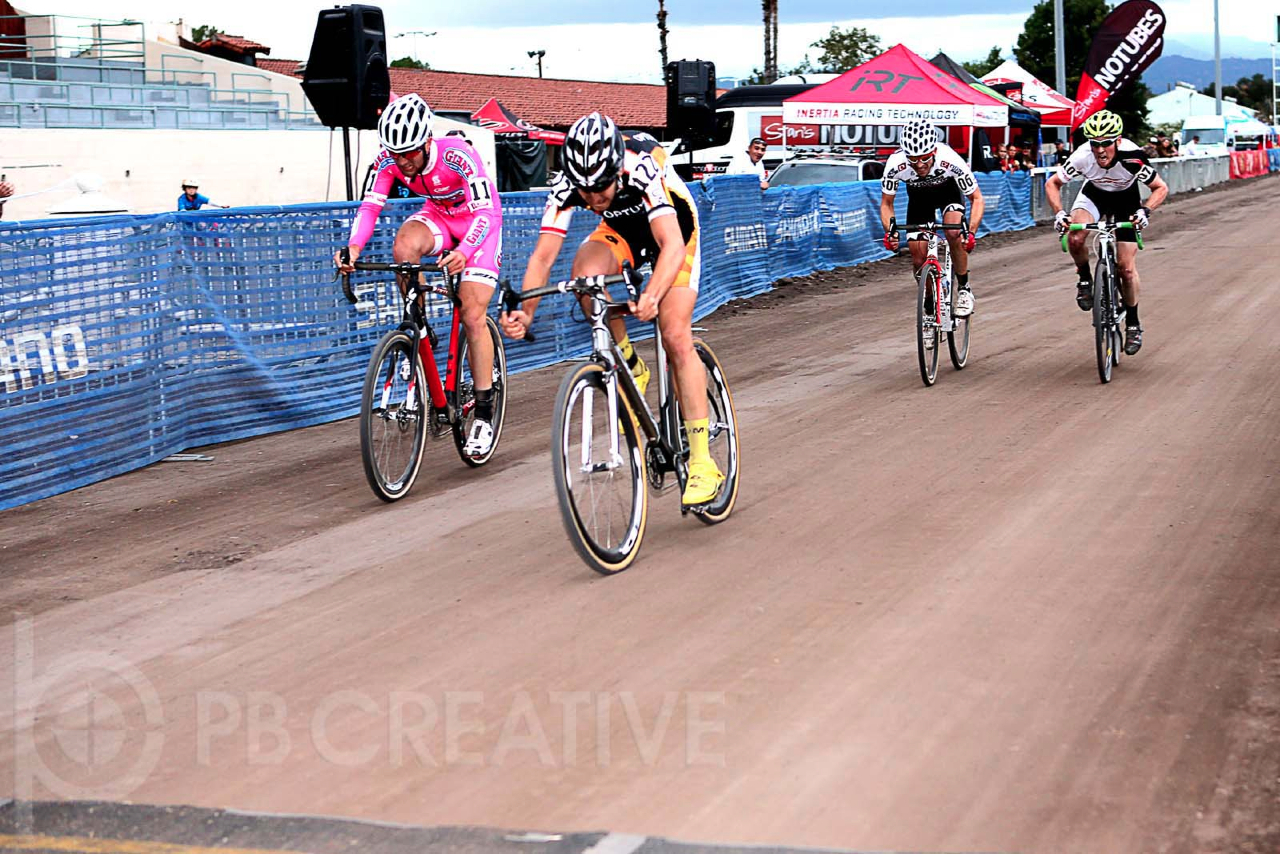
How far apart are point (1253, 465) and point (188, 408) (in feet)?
21.3

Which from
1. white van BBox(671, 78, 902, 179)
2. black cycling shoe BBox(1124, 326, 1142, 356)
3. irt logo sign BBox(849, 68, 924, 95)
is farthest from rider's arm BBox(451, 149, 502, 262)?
irt logo sign BBox(849, 68, 924, 95)

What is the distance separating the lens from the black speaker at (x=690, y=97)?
21.5 m

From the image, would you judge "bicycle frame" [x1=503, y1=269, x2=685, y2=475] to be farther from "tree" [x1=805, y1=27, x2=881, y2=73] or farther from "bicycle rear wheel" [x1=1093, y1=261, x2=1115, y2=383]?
"tree" [x1=805, y1=27, x2=881, y2=73]

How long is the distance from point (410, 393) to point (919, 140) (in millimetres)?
5277

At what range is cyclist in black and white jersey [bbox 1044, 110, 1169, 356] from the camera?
11789mm

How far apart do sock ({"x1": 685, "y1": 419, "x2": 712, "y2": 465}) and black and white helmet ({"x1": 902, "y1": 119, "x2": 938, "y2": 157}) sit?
5585 millimetres

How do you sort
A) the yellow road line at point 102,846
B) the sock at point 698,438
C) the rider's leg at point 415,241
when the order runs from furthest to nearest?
the rider's leg at point 415,241 → the sock at point 698,438 → the yellow road line at point 102,846

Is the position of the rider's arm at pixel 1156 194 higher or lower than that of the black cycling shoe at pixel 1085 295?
higher

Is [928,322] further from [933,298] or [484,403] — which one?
[484,403]

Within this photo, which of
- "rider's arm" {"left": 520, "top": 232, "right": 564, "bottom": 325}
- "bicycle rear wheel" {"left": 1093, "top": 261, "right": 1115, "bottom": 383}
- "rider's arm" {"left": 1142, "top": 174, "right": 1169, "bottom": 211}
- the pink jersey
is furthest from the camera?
"rider's arm" {"left": 1142, "top": 174, "right": 1169, "bottom": 211}

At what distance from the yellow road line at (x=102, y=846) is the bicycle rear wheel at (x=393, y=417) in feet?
12.9

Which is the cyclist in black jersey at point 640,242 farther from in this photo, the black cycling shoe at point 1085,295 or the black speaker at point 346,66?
the black speaker at point 346,66

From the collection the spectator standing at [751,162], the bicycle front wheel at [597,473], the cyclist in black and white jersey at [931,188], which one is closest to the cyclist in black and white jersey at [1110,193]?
the cyclist in black and white jersey at [931,188]

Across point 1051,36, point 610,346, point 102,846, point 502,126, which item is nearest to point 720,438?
point 610,346
